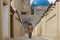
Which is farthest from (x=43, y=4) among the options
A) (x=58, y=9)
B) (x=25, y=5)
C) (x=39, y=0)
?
(x=58, y=9)

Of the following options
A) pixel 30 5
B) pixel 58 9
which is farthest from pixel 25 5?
pixel 58 9

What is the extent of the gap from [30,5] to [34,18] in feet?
16.8

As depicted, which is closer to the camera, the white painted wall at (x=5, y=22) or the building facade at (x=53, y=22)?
the white painted wall at (x=5, y=22)

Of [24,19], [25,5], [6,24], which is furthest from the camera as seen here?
[25,5]

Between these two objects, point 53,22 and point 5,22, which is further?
point 53,22

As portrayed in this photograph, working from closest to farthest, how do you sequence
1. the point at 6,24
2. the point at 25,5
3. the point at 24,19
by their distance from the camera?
the point at 6,24
the point at 24,19
the point at 25,5

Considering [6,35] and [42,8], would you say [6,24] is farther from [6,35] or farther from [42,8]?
[42,8]

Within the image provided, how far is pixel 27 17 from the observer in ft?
134

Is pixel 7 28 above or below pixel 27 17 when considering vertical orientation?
above

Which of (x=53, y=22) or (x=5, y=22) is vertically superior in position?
(x=5, y=22)

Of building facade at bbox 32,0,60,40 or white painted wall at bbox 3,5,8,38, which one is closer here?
white painted wall at bbox 3,5,8,38

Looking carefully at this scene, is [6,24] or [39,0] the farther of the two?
[39,0]

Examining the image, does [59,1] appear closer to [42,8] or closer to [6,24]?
[6,24]

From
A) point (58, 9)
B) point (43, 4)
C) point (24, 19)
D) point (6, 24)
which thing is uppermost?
point (58, 9)
